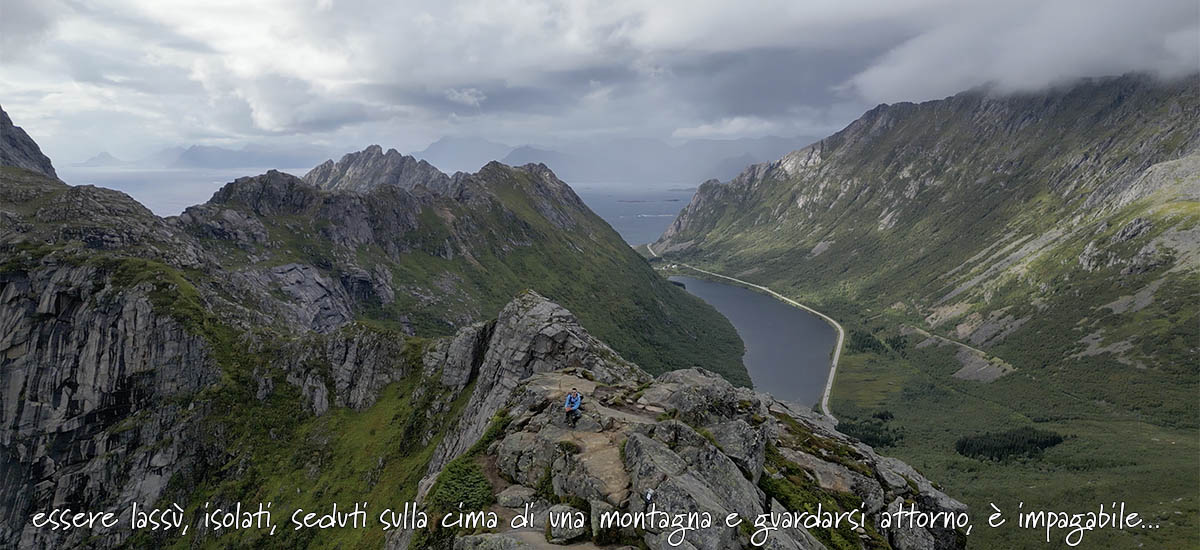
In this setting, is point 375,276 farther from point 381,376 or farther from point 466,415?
point 466,415

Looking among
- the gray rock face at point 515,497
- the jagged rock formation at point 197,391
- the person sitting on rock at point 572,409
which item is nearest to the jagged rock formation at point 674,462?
the gray rock face at point 515,497

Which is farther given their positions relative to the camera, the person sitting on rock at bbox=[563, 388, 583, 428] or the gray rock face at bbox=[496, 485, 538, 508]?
the person sitting on rock at bbox=[563, 388, 583, 428]

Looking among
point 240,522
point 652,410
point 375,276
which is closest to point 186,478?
point 240,522

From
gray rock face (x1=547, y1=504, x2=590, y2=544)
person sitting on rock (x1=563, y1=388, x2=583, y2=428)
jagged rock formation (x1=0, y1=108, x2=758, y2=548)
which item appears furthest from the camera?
jagged rock formation (x1=0, y1=108, x2=758, y2=548)

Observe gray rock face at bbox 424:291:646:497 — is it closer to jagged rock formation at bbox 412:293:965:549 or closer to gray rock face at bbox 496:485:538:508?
jagged rock formation at bbox 412:293:965:549

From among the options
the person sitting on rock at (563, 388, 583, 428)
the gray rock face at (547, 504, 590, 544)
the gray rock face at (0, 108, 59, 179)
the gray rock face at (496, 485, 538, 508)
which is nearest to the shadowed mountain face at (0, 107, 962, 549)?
the person sitting on rock at (563, 388, 583, 428)

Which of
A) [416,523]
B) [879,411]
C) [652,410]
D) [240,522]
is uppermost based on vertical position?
[652,410]

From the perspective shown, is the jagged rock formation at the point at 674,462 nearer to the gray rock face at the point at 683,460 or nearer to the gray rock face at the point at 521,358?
the gray rock face at the point at 683,460

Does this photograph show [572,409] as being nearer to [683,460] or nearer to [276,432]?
[683,460]
